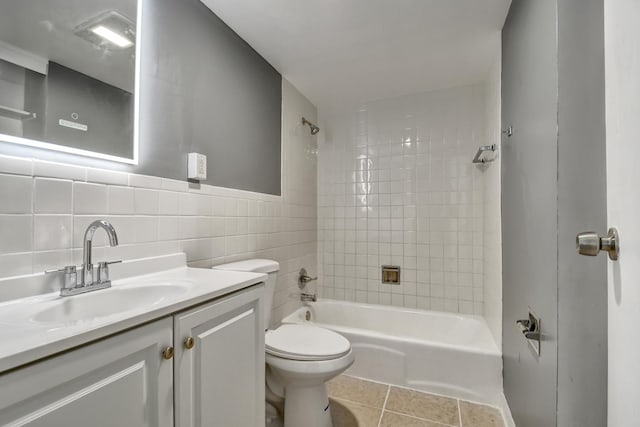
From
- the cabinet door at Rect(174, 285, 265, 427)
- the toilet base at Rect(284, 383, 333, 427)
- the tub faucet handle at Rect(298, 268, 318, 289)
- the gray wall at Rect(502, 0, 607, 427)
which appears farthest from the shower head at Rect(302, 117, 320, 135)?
the toilet base at Rect(284, 383, 333, 427)

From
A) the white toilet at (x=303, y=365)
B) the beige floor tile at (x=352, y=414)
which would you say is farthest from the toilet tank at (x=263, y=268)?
the beige floor tile at (x=352, y=414)

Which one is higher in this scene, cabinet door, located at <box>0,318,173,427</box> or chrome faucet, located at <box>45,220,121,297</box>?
chrome faucet, located at <box>45,220,121,297</box>

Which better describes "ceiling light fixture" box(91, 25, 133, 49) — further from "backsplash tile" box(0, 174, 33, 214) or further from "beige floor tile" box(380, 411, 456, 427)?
"beige floor tile" box(380, 411, 456, 427)

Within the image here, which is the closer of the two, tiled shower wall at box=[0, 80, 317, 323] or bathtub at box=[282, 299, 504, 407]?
tiled shower wall at box=[0, 80, 317, 323]

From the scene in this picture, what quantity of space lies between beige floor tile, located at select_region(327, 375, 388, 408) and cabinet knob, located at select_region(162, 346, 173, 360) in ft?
4.54

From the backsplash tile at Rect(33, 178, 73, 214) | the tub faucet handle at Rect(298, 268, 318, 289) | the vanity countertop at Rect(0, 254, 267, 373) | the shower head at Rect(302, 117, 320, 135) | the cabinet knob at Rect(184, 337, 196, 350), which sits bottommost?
the tub faucet handle at Rect(298, 268, 318, 289)

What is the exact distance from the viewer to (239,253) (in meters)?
1.72

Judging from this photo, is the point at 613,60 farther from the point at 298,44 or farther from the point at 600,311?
the point at 298,44

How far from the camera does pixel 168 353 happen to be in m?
0.75

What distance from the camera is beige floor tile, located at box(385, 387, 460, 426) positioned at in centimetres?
161

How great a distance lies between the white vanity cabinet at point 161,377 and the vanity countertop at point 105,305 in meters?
0.03

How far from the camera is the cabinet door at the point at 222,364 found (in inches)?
31.5

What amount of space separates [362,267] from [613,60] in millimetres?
2263

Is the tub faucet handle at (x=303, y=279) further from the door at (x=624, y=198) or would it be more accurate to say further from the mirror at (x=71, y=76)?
the door at (x=624, y=198)
